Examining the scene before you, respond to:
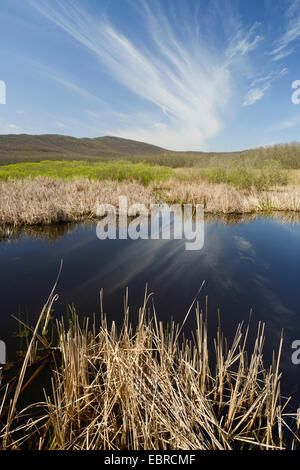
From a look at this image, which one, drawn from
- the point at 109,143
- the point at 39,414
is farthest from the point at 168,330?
the point at 109,143

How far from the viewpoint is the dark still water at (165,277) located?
3307 millimetres

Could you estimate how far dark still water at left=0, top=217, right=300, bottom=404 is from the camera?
3.31 meters

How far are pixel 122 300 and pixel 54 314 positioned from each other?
1.05m

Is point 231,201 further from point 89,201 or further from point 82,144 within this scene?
point 82,144

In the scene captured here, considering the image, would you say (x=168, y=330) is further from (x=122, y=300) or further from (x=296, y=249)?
(x=296, y=249)

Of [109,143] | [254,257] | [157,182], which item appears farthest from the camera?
[109,143]

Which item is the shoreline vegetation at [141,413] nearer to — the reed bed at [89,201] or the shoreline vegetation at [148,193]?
the reed bed at [89,201]

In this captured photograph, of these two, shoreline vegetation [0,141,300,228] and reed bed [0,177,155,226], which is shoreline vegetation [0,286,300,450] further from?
shoreline vegetation [0,141,300,228]

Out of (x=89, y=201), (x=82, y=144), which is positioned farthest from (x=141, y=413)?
(x=82, y=144)

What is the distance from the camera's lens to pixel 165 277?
4.50 m

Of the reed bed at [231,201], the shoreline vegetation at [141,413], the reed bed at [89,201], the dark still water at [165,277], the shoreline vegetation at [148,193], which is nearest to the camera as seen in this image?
the shoreline vegetation at [141,413]

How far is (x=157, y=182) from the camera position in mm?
16344

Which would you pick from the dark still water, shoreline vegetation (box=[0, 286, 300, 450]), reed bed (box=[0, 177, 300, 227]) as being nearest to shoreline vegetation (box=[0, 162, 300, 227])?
reed bed (box=[0, 177, 300, 227])

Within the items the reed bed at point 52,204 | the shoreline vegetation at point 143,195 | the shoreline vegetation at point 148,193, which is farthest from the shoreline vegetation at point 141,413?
the shoreline vegetation at point 148,193
